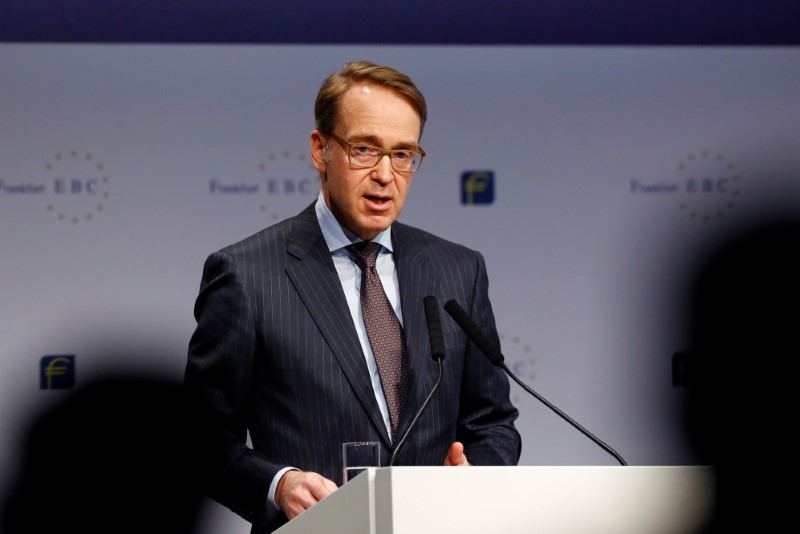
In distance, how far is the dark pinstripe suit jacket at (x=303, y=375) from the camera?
2.21 metres

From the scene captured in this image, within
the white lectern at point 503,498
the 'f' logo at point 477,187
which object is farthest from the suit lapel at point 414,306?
the 'f' logo at point 477,187

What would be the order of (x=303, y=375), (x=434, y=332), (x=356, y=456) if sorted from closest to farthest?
1. (x=356, y=456)
2. (x=434, y=332)
3. (x=303, y=375)

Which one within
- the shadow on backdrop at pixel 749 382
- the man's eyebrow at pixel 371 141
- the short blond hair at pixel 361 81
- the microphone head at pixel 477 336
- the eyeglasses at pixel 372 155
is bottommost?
the microphone head at pixel 477 336

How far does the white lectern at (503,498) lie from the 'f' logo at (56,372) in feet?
8.67

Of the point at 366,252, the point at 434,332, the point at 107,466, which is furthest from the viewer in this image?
the point at 107,466

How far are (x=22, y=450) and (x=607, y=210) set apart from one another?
7.13ft

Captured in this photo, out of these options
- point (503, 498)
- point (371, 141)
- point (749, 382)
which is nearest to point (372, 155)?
point (371, 141)

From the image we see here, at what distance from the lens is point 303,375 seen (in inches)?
87.4

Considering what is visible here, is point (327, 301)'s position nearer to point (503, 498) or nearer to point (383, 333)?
point (383, 333)

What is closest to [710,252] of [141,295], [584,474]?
[584,474]

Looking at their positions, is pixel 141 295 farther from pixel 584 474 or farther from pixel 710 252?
pixel 710 252

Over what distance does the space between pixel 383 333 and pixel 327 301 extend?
5.4 inches

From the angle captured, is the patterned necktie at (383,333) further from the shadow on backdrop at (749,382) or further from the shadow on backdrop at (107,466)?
the shadow on backdrop at (749,382)

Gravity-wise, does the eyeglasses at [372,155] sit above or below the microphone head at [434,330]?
above
